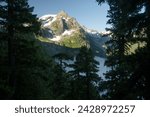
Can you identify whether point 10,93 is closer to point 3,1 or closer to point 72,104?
point 3,1

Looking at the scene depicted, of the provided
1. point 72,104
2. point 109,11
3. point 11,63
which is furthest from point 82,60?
point 72,104

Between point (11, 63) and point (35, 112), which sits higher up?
point (11, 63)

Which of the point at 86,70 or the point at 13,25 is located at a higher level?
the point at 13,25

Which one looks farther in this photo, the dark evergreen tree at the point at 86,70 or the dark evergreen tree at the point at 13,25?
the dark evergreen tree at the point at 86,70

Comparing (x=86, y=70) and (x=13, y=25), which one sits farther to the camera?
(x=86, y=70)

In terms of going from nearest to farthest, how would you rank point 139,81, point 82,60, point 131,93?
point 131,93 → point 139,81 → point 82,60

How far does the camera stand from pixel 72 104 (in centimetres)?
953

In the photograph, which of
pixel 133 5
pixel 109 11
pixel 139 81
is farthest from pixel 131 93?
pixel 109 11

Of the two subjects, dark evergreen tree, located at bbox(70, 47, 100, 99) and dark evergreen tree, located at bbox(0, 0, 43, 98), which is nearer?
dark evergreen tree, located at bbox(0, 0, 43, 98)

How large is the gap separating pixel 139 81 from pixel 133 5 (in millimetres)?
3161

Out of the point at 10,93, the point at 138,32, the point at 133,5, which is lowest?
the point at 10,93

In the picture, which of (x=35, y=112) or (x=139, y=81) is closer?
(x=35, y=112)

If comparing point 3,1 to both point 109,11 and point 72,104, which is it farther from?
point 72,104

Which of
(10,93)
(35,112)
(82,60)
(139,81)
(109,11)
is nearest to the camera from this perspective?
(35,112)
